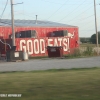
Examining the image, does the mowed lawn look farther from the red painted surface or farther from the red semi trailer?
the red painted surface

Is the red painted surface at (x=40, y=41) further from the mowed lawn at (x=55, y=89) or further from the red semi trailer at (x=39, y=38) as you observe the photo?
the mowed lawn at (x=55, y=89)

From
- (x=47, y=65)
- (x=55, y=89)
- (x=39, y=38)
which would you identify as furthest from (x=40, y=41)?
(x=55, y=89)

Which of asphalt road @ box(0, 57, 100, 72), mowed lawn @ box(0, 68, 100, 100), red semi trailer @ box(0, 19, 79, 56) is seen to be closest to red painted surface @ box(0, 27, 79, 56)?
red semi trailer @ box(0, 19, 79, 56)

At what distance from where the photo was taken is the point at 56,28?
196ft

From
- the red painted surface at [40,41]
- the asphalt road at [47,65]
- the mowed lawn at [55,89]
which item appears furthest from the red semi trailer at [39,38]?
the mowed lawn at [55,89]

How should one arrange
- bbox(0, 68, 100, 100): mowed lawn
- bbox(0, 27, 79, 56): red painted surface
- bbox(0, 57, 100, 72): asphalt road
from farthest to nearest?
bbox(0, 27, 79, 56): red painted surface, bbox(0, 57, 100, 72): asphalt road, bbox(0, 68, 100, 100): mowed lawn

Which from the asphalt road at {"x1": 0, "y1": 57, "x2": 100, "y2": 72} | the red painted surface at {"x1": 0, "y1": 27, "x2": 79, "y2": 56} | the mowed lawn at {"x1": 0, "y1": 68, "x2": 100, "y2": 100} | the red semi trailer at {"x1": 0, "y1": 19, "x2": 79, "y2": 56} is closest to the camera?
the mowed lawn at {"x1": 0, "y1": 68, "x2": 100, "y2": 100}

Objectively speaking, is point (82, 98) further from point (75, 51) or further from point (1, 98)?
point (75, 51)

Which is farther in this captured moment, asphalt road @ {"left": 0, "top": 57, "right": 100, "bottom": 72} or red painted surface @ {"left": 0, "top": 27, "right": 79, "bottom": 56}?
red painted surface @ {"left": 0, "top": 27, "right": 79, "bottom": 56}

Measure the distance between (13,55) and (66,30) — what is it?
22.8 m

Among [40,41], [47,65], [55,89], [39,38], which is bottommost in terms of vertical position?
[47,65]

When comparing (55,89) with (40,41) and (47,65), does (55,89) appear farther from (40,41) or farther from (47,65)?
(40,41)

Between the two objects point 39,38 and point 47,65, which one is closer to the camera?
point 47,65

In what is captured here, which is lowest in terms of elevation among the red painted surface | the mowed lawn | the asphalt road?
the asphalt road
